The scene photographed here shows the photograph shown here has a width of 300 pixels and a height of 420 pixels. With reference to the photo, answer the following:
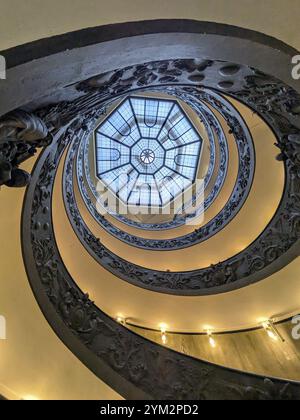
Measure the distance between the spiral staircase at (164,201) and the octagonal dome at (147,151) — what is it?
6cm

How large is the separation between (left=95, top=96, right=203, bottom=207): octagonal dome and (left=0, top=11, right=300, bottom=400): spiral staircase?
0.06 meters

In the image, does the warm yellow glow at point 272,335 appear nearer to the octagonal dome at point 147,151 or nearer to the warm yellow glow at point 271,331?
the warm yellow glow at point 271,331

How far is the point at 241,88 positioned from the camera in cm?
275

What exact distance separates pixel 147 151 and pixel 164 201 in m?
2.46

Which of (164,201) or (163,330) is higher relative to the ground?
(164,201)

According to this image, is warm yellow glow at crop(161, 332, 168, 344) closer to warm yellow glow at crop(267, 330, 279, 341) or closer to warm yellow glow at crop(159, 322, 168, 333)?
warm yellow glow at crop(159, 322, 168, 333)

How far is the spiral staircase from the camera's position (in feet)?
5.98

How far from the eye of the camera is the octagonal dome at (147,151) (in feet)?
35.0

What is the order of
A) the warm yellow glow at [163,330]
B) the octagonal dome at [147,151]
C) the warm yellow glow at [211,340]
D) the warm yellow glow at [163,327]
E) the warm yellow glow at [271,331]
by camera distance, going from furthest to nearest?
the octagonal dome at [147,151] < the warm yellow glow at [163,327] < the warm yellow glow at [163,330] < the warm yellow glow at [211,340] < the warm yellow glow at [271,331]

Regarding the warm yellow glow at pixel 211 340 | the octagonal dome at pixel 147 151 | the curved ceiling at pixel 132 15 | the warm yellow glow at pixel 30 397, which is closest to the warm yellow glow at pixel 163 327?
the warm yellow glow at pixel 211 340

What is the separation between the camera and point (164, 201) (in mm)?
12219

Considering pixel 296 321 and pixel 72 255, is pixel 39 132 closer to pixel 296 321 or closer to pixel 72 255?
pixel 72 255

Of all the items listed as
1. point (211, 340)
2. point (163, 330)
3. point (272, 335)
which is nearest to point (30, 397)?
point (163, 330)

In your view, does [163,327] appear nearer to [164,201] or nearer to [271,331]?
[271,331]
